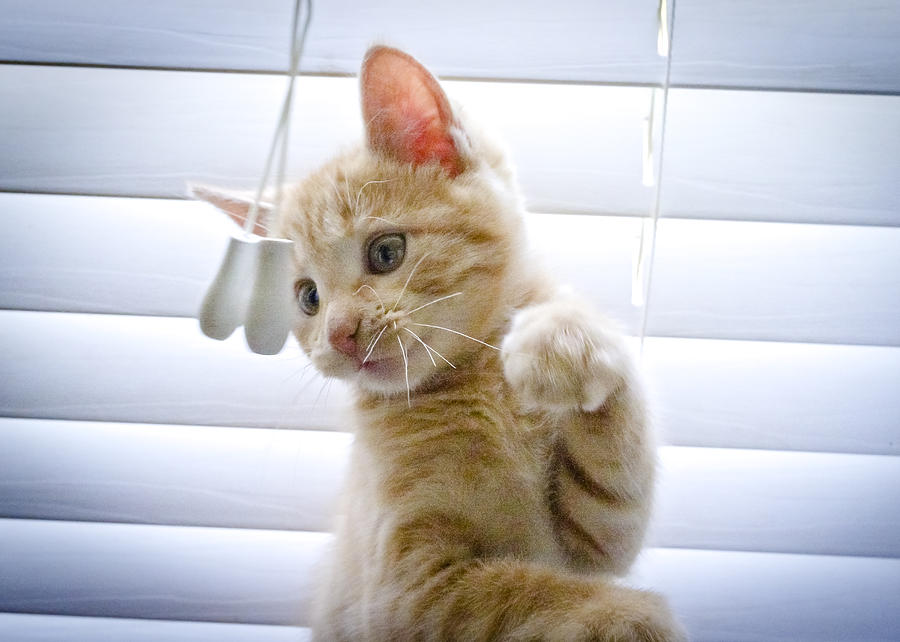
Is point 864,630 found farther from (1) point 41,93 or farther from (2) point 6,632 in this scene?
(1) point 41,93

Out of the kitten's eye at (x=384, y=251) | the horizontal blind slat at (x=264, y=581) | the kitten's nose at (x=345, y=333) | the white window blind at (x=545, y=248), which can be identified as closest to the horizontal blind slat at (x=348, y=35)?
the white window blind at (x=545, y=248)

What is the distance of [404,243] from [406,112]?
0.55 feet

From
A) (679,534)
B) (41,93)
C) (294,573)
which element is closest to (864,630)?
(679,534)

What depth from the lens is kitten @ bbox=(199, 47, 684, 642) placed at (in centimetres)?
65

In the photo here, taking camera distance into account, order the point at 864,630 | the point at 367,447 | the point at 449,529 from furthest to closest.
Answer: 1. the point at 864,630
2. the point at 367,447
3. the point at 449,529

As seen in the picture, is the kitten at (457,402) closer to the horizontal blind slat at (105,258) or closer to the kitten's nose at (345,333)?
the kitten's nose at (345,333)

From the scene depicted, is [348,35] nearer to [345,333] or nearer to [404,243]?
[404,243]

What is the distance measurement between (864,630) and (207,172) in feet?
4.13

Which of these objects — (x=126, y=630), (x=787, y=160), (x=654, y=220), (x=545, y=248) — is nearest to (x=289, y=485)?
(x=126, y=630)

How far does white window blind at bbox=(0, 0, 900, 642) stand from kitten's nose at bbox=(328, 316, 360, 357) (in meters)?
0.36

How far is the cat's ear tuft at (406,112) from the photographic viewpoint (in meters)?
0.78

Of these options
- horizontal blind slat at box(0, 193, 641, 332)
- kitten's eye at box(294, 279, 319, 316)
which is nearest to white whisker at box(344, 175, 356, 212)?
kitten's eye at box(294, 279, 319, 316)

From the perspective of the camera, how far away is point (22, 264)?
3.65ft

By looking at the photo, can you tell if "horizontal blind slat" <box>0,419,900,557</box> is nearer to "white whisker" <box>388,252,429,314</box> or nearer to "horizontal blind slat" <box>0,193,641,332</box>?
"horizontal blind slat" <box>0,193,641,332</box>
